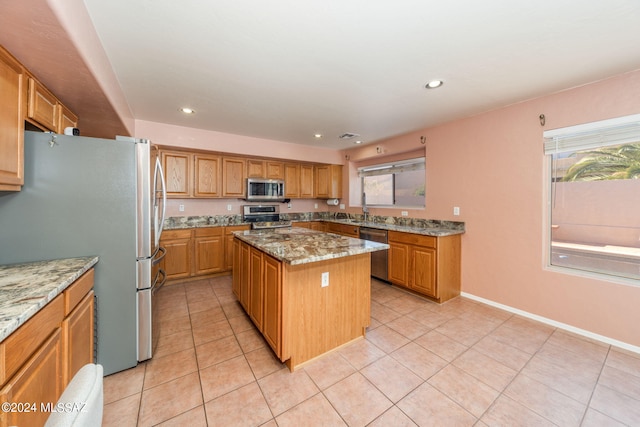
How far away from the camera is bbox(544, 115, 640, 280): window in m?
2.16

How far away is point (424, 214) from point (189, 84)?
11.3ft

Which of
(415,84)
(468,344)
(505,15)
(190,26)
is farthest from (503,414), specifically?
(190,26)

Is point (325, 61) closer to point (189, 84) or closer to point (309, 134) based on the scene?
point (189, 84)

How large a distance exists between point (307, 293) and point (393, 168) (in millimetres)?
3326

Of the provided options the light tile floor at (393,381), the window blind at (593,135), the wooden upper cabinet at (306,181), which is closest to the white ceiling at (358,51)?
the window blind at (593,135)

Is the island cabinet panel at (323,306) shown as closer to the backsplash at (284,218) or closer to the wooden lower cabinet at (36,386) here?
the wooden lower cabinet at (36,386)

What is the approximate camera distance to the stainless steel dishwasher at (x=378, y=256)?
3682 millimetres

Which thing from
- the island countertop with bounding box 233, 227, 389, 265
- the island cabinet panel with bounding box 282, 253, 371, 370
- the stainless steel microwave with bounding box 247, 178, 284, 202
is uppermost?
the stainless steel microwave with bounding box 247, 178, 284, 202

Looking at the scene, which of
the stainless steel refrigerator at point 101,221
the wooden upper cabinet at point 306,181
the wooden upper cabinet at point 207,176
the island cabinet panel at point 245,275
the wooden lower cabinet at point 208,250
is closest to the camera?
the stainless steel refrigerator at point 101,221

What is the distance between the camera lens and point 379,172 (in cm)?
485

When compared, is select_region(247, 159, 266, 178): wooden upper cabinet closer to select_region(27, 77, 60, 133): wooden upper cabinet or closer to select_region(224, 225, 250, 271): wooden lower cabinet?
select_region(224, 225, 250, 271): wooden lower cabinet

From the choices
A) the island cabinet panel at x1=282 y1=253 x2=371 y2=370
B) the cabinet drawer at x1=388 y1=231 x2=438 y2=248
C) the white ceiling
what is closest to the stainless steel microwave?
the white ceiling

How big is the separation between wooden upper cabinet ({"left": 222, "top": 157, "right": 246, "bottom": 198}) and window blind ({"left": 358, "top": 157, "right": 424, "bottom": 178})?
249cm

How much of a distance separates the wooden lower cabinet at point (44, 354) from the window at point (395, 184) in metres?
4.15
